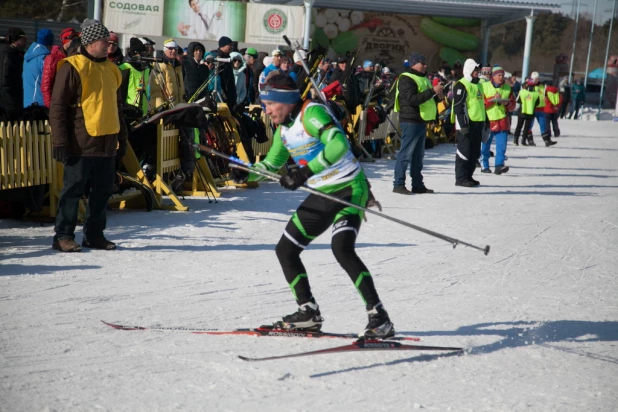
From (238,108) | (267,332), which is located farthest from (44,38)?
(267,332)

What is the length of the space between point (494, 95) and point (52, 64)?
A: 8.49 metres

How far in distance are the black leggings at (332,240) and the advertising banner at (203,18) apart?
20.0 meters

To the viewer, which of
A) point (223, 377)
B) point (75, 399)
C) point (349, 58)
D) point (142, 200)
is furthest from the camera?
point (349, 58)

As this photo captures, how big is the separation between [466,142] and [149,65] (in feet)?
17.1

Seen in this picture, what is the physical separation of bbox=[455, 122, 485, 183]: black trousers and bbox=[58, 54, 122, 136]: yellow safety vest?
22.8ft

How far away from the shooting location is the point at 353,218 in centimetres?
491

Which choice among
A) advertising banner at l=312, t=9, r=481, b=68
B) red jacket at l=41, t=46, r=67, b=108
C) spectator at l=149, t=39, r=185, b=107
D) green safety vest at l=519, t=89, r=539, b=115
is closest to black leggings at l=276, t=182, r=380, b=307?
red jacket at l=41, t=46, r=67, b=108

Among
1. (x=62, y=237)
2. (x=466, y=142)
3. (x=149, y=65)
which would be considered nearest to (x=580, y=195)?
(x=466, y=142)

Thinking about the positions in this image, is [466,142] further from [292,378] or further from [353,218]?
[292,378]

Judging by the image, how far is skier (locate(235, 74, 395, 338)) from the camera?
15.9 feet

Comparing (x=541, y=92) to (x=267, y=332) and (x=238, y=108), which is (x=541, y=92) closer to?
(x=238, y=108)

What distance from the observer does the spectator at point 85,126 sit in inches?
271

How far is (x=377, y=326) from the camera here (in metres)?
4.85

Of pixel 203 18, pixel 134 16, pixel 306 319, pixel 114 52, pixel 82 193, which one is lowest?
pixel 306 319
